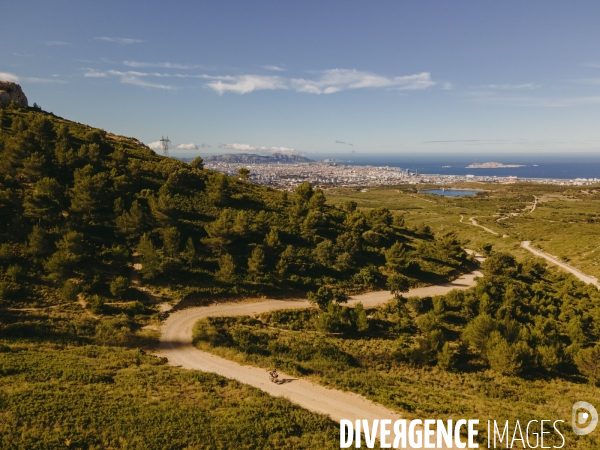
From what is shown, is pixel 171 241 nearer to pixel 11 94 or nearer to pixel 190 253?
pixel 190 253

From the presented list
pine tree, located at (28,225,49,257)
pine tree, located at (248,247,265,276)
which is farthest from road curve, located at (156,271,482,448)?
pine tree, located at (28,225,49,257)

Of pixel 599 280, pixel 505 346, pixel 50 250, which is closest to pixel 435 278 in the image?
pixel 505 346

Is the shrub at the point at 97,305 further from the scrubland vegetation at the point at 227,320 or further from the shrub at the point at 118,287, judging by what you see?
the shrub at the point at 118,287

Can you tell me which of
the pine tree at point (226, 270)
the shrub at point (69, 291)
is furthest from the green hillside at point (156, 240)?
the pine tree at point (226, 270)

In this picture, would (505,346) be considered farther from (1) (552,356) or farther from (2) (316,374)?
(2) (316,374)

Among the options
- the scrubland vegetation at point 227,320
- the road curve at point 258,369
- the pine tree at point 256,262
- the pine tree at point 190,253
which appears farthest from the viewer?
the pine tree at point 190,253

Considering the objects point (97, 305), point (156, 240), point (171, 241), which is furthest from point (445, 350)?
point (156, 240)
